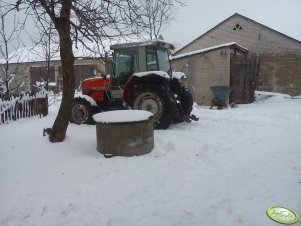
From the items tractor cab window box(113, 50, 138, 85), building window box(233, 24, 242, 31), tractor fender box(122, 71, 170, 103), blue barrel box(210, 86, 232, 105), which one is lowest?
blue barrel box(210, 86, 232, 105)

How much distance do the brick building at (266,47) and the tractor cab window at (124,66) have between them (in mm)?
6534

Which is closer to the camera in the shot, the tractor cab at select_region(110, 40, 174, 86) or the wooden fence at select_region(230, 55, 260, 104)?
the tractor cab at select_region(110, 40, 174, 86)

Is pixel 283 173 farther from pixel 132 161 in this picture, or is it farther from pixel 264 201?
pixel 132 161

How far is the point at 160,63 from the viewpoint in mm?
7199

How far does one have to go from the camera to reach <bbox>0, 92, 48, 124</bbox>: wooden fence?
8.76 m

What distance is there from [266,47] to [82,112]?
14774 millimetres

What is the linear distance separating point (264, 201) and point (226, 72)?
10.0 metres

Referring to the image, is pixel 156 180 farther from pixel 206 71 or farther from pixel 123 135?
pixel 206 71

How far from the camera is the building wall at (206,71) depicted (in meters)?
12.7

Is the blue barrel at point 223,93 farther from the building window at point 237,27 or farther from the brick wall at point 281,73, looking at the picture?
the building window at point 237,27

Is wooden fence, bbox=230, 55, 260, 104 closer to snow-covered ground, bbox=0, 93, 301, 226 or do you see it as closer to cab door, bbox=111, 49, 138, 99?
snow-covered ground, bbox=0, 93, 301, 226

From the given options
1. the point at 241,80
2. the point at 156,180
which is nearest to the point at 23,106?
the point at 156,180

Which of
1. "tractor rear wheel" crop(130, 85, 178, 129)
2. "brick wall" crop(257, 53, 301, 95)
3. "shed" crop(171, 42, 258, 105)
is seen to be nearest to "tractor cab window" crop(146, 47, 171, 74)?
"tractor rear wheel" crop(130, 85, 178, 129)

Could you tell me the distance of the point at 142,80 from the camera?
6723 mm
